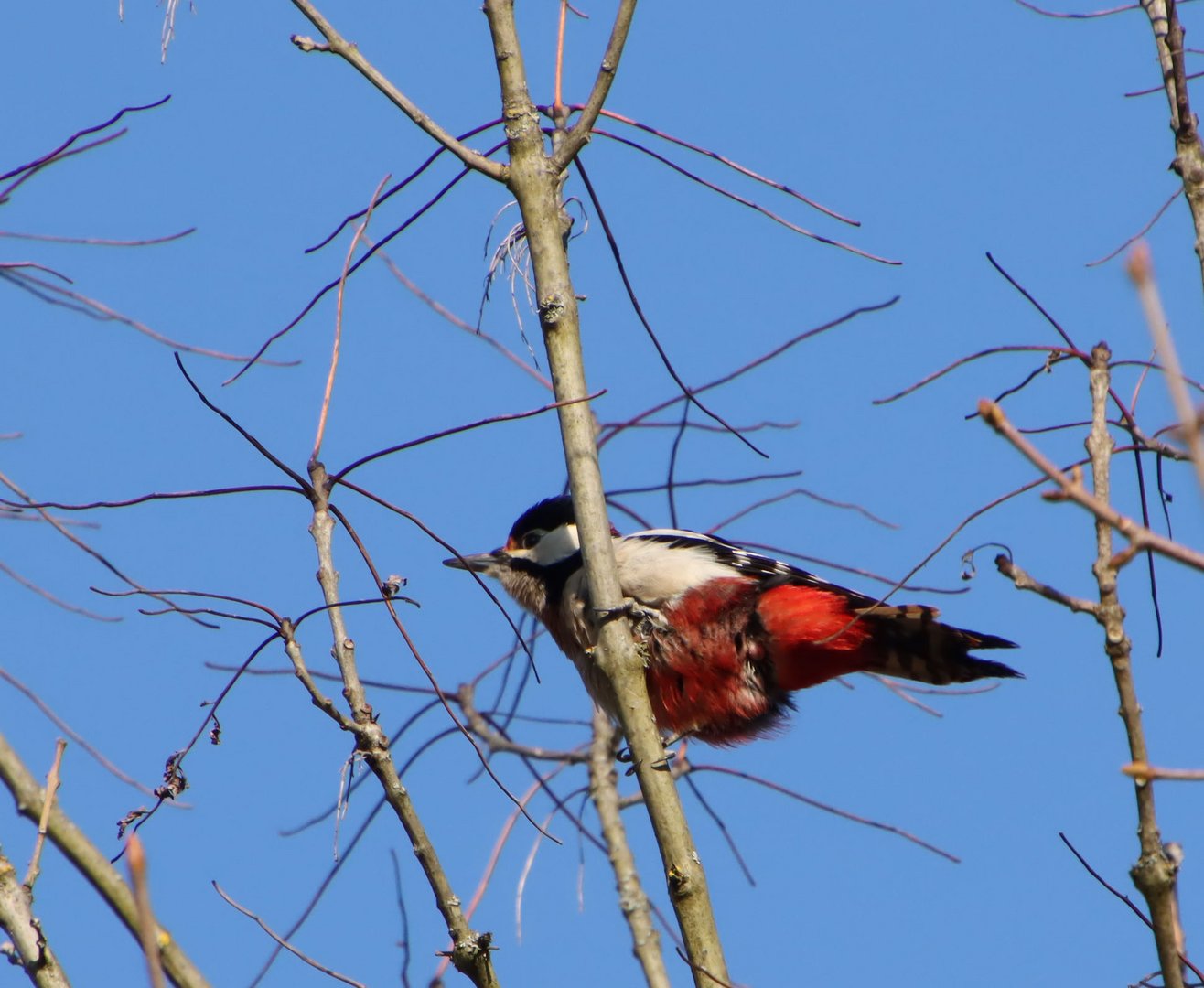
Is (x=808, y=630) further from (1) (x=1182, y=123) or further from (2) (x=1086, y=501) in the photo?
(2) (x=1086, y=501)

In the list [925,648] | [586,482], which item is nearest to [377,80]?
[586,482]

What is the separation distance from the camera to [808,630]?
17.5 ft

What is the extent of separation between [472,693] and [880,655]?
1.61m

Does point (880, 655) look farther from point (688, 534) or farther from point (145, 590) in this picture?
point (145, 590)

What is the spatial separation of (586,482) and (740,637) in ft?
7.36

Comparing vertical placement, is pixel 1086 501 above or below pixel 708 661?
below

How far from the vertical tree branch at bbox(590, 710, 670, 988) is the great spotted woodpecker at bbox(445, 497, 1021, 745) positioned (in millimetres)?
221

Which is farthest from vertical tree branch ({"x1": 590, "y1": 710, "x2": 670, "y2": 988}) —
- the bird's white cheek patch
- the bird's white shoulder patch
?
the bird's white cheek patch

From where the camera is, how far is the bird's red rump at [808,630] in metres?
5.33

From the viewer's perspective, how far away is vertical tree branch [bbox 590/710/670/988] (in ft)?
11.7

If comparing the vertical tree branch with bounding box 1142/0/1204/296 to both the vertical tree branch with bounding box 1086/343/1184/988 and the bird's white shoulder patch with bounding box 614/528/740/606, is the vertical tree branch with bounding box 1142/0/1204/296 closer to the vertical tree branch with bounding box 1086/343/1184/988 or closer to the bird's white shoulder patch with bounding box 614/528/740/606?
the vertical tree branch with bounding box 1086/343/1184/988

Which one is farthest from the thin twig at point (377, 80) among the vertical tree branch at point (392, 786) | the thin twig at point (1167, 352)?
the thin twig at point (1167, 352)

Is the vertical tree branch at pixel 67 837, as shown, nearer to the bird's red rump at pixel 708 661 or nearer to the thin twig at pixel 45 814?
the thin twig at pixel 45 814

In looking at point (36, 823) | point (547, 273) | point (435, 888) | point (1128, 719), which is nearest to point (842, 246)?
point (547, 273)
